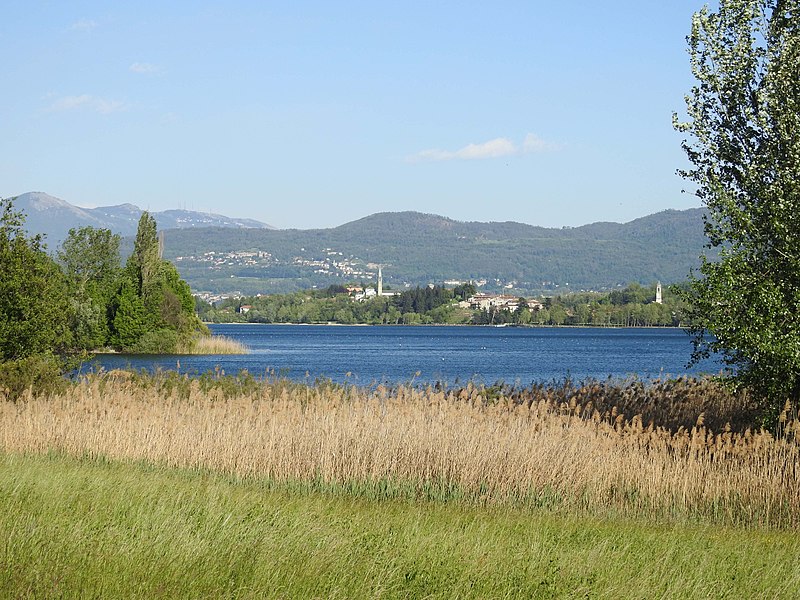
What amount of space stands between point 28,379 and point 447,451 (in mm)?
8961

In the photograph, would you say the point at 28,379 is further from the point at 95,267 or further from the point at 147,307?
the point at 95,267

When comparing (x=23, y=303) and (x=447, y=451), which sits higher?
(x=23, y=303)

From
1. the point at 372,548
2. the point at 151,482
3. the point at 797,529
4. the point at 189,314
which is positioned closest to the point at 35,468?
the point at 151,482

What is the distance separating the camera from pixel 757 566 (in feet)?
31.4

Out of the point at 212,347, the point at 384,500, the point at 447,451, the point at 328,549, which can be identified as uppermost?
the point at 447,451

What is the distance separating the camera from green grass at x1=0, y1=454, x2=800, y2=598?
7.79 m

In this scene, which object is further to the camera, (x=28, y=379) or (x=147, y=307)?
(x=147, y=307)

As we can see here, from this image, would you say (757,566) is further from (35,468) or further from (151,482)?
(35,468)

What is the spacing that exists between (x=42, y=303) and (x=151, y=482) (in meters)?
13.0

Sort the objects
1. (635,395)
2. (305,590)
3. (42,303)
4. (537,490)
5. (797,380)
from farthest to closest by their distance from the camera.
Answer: (42,303) → (635,395) → (797,380) → (537,490) → (305,590)

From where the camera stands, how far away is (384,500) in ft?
42.9

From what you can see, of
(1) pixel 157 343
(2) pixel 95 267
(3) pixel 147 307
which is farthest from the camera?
(2) pixel 95 267

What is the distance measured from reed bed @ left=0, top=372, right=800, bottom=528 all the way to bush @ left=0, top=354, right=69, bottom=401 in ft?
6.46

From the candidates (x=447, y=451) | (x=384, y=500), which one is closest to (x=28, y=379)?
(x=384, y=500)
